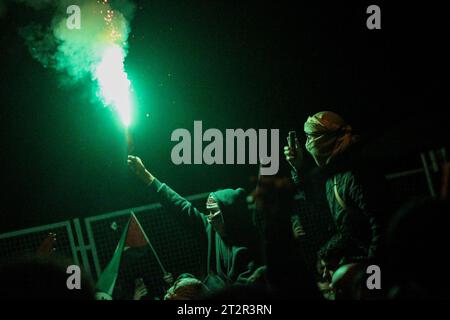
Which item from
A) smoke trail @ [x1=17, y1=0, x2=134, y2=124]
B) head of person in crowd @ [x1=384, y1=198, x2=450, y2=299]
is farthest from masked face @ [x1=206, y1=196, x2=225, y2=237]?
head of person in crowd @ [x1=384, y1=198, x2=450, y2=299]

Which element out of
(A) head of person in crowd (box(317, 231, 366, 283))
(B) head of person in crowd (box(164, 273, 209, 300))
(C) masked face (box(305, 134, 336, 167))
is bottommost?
(B) head of person in crowd (box(164, 273, 209, 300))

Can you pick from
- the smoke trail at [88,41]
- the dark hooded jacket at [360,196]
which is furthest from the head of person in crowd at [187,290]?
the smoke trail at [88,41]

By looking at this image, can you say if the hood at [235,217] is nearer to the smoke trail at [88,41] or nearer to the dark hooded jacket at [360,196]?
the dark hooded jacket at [360,196]

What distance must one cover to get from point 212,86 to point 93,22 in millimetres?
1607

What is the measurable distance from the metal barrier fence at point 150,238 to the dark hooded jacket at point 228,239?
13 cm

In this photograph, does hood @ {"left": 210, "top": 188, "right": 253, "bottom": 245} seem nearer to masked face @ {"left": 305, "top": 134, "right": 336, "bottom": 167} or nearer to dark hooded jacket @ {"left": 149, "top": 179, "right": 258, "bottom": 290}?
dark hooded jacket @ {"left": 149, "top": 179, "right": 258, "bottom": 290}

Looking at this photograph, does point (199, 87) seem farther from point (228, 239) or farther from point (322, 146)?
point (228, 239)

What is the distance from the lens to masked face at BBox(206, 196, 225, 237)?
175 inches

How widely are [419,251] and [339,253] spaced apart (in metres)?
1.65

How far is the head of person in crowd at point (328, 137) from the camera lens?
4203 mm

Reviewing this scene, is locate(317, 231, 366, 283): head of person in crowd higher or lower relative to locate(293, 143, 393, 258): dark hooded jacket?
lower

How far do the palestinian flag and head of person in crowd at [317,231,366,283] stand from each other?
1.91m

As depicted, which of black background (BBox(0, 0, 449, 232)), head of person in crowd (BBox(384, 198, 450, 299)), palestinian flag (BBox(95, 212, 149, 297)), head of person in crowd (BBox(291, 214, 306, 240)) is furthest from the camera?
black background (BBox(0, 0, 449, 232))

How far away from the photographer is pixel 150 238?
478cm
